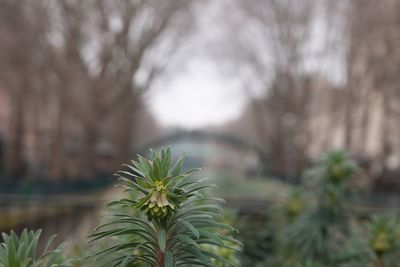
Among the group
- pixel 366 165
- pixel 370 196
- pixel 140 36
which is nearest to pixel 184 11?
pixel 140 36

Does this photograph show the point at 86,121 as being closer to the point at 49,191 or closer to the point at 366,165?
the point at 49,191

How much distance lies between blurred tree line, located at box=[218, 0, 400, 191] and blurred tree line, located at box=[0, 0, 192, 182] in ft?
15.5

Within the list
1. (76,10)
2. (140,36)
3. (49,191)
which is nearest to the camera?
(49,191)

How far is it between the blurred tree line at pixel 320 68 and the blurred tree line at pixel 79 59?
4.72m

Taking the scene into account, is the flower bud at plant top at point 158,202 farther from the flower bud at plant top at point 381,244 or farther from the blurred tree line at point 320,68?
the blurred tree line at point 320,68

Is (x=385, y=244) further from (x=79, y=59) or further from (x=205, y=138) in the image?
(x=205, y=138)

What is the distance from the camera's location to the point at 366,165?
2272 centimetres

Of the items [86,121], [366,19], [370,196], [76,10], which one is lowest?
[370,196]

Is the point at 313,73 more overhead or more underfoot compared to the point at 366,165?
more overhead

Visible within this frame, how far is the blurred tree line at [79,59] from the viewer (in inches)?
598

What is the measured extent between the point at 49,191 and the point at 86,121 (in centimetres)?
490

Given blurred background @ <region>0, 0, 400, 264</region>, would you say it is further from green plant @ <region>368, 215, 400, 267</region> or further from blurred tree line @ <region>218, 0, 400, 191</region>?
green plant @ <region>368, 215, 400, 267</region>

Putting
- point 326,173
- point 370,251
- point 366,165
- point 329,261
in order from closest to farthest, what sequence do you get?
point 370,251 < point 329,261 < point 326,173 < point 366,165

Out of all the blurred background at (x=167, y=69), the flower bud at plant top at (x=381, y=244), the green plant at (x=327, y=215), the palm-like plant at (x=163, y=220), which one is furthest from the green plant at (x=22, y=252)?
the blurred background at (x=167, y=69)
